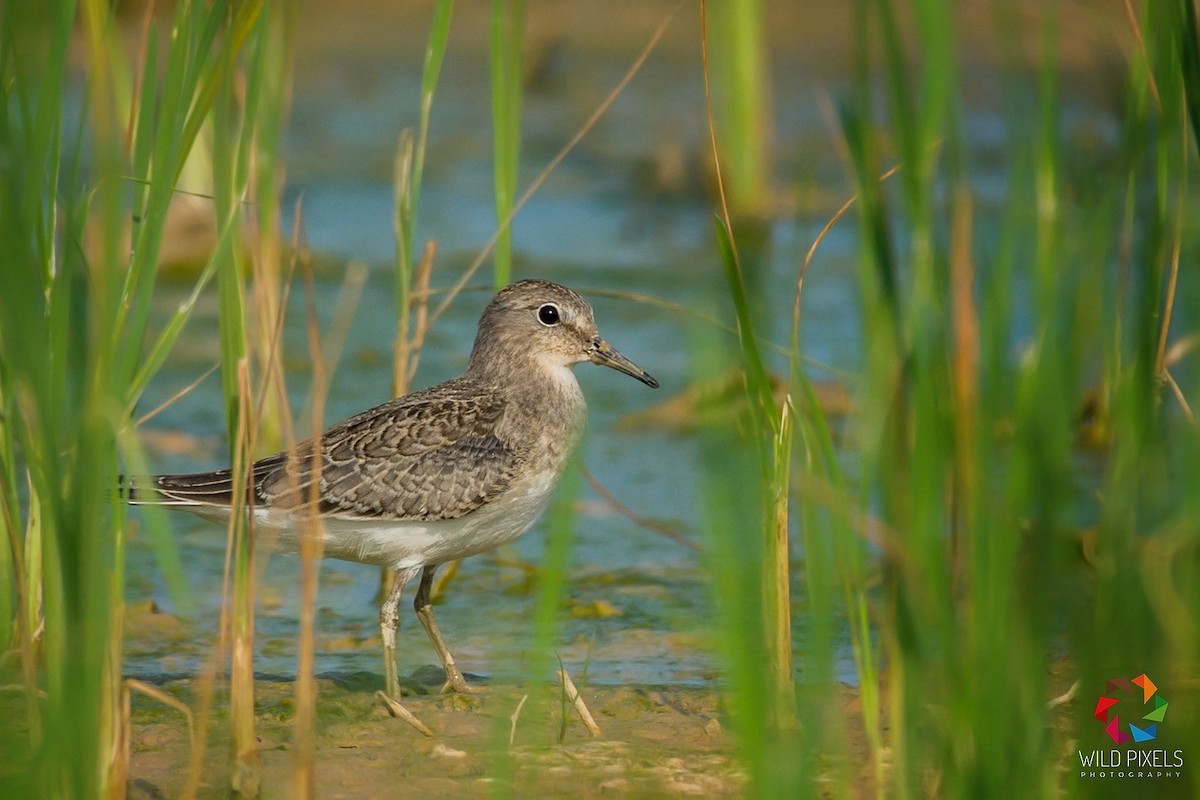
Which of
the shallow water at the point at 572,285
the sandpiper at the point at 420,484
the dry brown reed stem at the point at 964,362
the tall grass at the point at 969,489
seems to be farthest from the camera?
the shallow water at the point at 572,285

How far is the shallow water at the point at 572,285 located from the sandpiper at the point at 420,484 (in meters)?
0.43

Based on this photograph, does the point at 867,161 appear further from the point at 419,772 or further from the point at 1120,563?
the point at 419,772

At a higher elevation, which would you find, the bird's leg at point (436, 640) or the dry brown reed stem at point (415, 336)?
the dry brown reed stem at point (415, 336)

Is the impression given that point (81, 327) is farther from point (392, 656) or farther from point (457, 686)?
point (457, 686)

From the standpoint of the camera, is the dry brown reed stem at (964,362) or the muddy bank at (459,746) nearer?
the dry brown reed stem at (964,362)

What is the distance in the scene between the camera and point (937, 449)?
11.2ft

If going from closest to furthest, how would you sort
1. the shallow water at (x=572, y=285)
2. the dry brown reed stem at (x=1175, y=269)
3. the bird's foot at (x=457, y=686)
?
1. the dry brown reed stem at (x=1175, y=269)
2. the bird's foot at (x=457, y=686)
3. the shallow water at (x=572, y=285)

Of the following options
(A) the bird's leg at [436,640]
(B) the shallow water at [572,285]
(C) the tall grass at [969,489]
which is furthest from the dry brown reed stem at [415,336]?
(C) the tall grass at [969,489]

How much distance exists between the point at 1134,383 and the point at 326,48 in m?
13.5

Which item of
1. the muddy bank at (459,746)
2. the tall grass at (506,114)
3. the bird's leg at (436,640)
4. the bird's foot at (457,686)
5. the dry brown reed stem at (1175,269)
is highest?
the tall grass at (506,114)

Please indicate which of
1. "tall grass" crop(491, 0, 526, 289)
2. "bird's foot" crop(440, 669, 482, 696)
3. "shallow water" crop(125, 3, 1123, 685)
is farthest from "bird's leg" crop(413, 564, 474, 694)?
"tall grass" crop(491, 0, 526, 289)

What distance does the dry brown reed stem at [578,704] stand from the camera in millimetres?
4949

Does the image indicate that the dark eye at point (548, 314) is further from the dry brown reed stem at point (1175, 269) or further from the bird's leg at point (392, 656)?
the dry brown reed stem at point (1175, 269)

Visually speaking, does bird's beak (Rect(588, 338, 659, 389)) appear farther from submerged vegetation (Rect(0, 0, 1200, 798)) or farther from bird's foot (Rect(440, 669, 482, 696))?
submerged vegetation (Rect(0, 0, 1200, 798))
